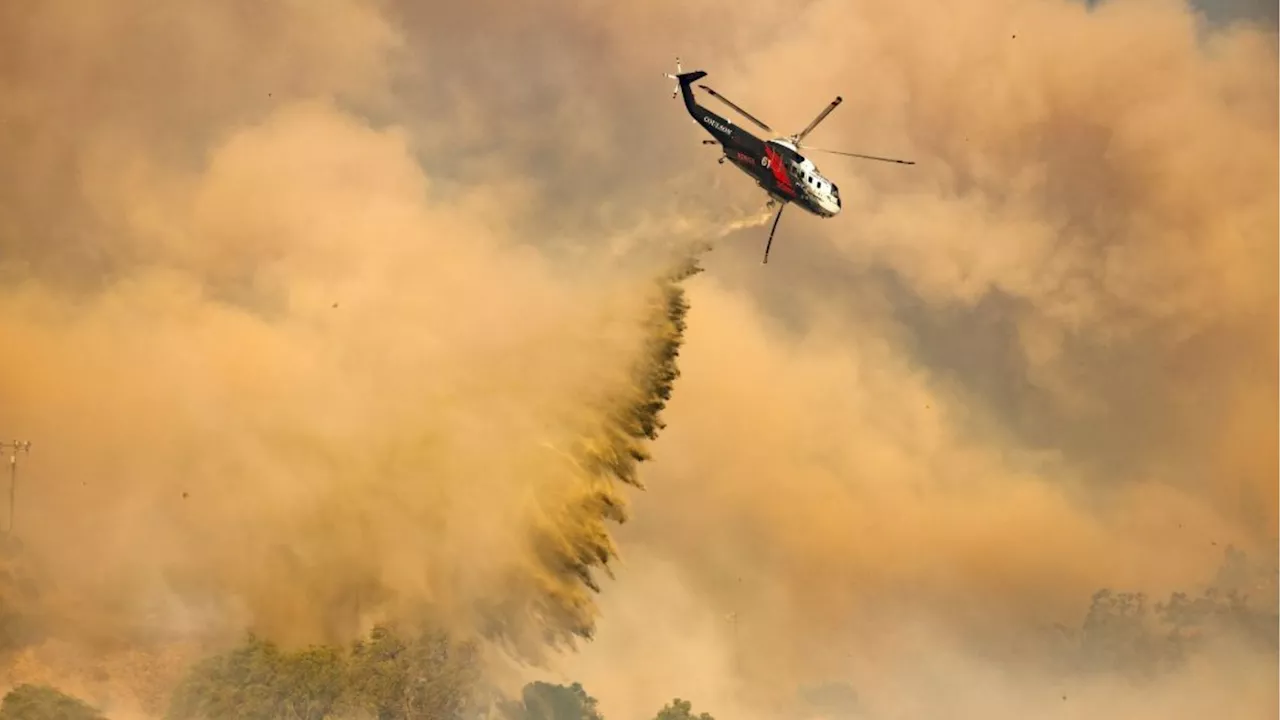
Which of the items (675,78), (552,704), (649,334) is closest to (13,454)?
(552,704)

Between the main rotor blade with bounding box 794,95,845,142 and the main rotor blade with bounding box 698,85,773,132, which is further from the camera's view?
the main rotor blade with bounding box 698,85,773,132

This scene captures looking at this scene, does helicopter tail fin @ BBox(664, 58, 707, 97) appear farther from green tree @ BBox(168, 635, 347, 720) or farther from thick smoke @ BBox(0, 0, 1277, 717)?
green tree @ BBox(168, 635, 347, 720)

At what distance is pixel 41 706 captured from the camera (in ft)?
46.1

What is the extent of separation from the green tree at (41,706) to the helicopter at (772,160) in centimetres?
783

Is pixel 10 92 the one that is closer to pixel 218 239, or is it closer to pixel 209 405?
pixel 218 239

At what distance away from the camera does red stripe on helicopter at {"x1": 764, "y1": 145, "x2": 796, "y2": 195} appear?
1412 centimetres

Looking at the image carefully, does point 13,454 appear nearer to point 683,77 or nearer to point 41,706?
point 41,706

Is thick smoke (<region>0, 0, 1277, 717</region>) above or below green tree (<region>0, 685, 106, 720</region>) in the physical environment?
above

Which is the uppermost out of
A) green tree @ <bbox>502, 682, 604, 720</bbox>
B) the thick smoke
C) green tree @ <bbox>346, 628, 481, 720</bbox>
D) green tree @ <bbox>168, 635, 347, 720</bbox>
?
the thick smoke

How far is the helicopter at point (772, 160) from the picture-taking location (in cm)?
1408

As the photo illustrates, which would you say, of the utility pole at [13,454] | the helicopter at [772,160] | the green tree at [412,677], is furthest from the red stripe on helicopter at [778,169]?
the utility pole at [13,454]

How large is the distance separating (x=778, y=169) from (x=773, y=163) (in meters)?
0.07

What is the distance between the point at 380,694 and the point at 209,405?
3.14 metres

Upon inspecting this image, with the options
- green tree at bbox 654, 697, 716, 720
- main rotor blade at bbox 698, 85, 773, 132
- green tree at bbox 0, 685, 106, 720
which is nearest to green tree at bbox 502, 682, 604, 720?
green tree at bbox 654, 697, 716, 720
